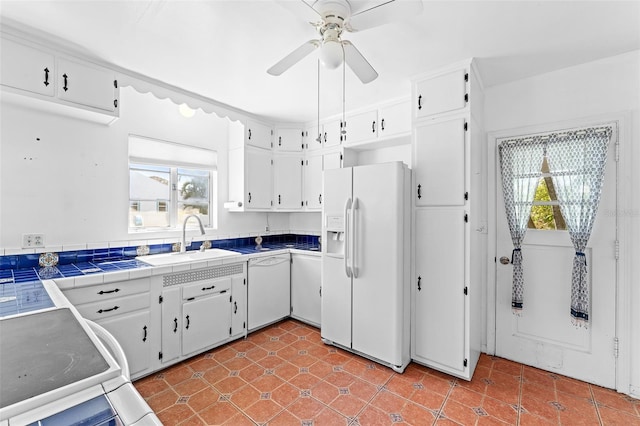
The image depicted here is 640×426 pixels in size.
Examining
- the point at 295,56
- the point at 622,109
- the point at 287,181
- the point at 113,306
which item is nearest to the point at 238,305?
the point at 113,306

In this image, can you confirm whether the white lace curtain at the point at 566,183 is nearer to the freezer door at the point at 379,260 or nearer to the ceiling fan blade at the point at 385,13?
the freezer door at the point at 379,260

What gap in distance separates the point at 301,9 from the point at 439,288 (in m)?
2.24

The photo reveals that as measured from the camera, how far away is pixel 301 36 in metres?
1.96

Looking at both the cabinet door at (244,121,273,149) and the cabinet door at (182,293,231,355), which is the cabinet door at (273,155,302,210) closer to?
the cabinet door at (244,121,273,149)

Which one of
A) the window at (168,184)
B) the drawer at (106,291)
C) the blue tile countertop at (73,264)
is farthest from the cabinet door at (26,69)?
the drawer at (106,291)

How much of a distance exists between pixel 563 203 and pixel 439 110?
51.3 inches

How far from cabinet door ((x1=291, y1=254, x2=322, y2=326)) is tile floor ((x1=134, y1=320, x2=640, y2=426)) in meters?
0.70

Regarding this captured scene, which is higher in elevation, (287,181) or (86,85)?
(86,85)

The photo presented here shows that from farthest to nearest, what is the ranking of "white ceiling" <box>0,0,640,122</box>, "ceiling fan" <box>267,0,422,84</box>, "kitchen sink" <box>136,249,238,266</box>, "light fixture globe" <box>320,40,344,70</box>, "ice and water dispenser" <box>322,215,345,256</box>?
1. "ice and water dispenser" <box>322,215,345,256</box>
2. "kitchen sink" <box>136,249,238,266</box>
3. "white ceiling" <box>0,0,640,122</box>
4. "light fixture globe" <box>320,40,344,70</box>
5. "ceiling fan" <box>267,0,422,84</box>

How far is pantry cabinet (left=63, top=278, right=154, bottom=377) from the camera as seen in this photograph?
Answer: 6.71ft

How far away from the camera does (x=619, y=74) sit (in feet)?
7.29

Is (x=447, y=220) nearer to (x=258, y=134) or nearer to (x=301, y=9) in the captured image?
(x=301, y=9)

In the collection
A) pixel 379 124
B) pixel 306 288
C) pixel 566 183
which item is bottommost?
pixel 306 288

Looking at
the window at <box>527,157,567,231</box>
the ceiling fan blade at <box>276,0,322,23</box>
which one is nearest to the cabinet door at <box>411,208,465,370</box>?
the window at <box>527,157,567,231</box>
